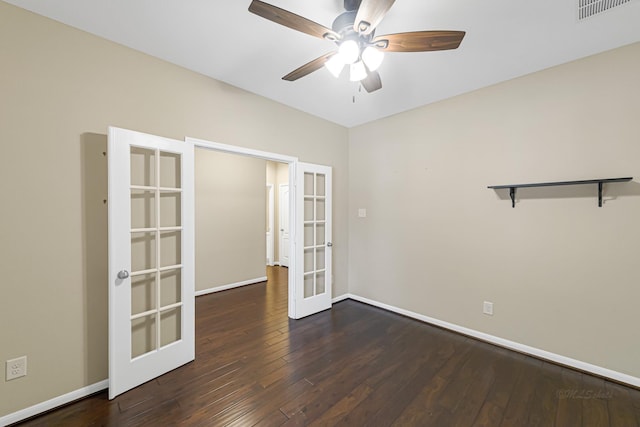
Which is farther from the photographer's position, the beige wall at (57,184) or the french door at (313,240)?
the french door at (313,240)

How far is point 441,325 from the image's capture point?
322 cm

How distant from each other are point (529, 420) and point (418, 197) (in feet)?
7.67

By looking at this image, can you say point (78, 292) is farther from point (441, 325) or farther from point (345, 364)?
point (441, 325)

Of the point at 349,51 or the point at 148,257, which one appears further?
the point at 148,257

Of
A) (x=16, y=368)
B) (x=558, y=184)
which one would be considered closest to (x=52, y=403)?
(x=16, y=368)

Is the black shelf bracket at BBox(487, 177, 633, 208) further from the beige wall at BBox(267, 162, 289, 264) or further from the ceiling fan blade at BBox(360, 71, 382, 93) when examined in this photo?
the beige wall at BBox(267, 162, 289, 264)

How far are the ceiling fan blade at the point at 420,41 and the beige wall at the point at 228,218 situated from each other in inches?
142

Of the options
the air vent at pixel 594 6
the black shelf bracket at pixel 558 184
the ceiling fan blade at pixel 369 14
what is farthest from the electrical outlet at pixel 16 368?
the air vent at pixel 594 6

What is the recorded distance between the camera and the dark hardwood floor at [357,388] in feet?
5.96

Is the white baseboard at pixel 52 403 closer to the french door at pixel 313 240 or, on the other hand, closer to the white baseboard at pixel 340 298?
the french door at pixel 313 240

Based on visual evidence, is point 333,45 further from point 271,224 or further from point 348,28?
point 271,224

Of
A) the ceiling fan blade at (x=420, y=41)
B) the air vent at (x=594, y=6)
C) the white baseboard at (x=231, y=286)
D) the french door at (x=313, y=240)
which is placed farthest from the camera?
the white baseboard at (x=231, y=286)

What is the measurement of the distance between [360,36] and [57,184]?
94.2 inches

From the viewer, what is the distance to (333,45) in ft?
7.19
